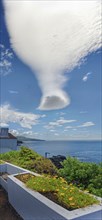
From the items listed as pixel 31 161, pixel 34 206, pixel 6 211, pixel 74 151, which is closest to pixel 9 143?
pixel 31 161

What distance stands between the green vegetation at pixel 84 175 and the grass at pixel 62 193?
1549 millimetres

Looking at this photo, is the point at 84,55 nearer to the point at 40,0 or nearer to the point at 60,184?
the point at 40,0

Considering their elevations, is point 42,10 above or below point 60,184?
above

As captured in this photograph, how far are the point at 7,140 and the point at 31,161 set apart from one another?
1122 centimetres

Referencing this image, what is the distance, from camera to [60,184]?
3.54 metres

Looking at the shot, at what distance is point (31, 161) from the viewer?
21.1ft

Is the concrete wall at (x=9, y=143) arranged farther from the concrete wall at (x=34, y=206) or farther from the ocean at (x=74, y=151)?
the concrete wall at (x=34, y=206)

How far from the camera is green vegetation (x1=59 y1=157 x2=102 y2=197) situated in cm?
489

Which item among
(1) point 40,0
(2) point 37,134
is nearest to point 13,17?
(1) point 40,0

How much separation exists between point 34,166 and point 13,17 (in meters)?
4.19

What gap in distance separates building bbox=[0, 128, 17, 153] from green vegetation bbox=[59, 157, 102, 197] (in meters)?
12.2

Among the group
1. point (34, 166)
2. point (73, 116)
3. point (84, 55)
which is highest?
point (84, 55)

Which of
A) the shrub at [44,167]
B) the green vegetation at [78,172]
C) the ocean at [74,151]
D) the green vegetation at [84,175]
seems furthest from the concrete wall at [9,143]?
the green vegetation at [84,175]

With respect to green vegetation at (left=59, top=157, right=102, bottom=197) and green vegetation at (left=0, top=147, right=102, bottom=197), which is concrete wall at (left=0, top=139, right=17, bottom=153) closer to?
green vegetation at (left=0, top=147, right=102, bottom=197)
